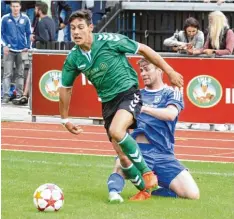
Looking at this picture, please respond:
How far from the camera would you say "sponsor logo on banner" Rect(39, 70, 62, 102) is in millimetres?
18906

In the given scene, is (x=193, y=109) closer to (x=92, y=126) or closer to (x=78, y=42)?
(x=92, y=126)

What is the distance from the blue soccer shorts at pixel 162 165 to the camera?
10.9m

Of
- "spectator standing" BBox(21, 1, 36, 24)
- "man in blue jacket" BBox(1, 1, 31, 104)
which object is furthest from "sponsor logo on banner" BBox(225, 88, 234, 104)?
"spectator standing" BBox(21, 1, 36, 24)

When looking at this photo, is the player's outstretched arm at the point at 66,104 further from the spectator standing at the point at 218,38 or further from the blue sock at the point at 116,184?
the spectator standing at the point at 218,38

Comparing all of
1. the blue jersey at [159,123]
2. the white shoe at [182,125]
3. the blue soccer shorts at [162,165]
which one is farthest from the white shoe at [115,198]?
the white shoe at [182,125]

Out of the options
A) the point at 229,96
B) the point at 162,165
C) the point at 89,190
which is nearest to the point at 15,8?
the point at 229,96

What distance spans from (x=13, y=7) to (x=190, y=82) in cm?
531

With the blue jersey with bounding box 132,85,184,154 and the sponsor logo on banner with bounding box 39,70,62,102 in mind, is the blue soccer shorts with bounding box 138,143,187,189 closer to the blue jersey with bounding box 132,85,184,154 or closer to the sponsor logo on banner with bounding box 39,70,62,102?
the blue jersey with bounding box 132,85,184,154

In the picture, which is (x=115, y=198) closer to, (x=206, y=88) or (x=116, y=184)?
(x=116, y=184)

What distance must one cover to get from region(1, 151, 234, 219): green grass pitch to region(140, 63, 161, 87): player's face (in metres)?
1.18

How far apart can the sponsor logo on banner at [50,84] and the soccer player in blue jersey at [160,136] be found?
7.87 m

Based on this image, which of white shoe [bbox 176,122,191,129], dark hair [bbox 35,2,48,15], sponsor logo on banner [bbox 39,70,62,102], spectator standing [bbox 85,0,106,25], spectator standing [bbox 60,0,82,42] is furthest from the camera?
spectator standing [bbox 85,0,106,25]

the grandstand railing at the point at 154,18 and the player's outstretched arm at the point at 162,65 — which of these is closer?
the player's outstretched arm at the point at 162,65

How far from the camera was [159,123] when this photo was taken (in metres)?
11.0
